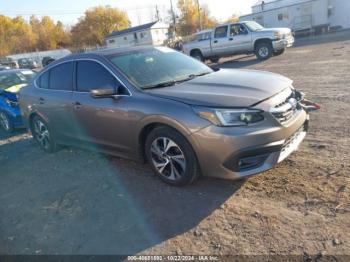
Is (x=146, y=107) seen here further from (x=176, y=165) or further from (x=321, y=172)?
(x=321, y=172)

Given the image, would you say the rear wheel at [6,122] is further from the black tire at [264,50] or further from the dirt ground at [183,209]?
the black tire at [264,50]

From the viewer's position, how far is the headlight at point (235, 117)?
11.3 feet

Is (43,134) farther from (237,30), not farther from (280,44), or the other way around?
(237,30)

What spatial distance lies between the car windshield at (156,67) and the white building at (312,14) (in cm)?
3145

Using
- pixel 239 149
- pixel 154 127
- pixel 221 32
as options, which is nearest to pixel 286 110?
pixel 239 149

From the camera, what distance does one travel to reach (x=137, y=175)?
180 inches

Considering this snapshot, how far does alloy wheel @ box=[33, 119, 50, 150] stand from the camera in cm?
603

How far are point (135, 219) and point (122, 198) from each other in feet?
1.82

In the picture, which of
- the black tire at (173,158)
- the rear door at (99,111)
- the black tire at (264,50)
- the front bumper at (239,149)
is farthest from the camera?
the black tire at (264,50)

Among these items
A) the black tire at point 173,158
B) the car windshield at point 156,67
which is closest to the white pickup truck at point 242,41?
the car windshield at point 156,67

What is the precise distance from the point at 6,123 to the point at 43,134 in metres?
2.63

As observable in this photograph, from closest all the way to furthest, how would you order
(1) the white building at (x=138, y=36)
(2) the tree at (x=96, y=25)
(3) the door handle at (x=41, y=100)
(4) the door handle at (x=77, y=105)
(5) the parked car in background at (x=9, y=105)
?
(4) the door handle at (x=77, y=105)
(3) the door handle at (x=41, y=100)
(5) the parked car in background at (x=9, y=105)
(1) the white building at (x=138, y=36)
(2) the tree at (x=96, y=25)

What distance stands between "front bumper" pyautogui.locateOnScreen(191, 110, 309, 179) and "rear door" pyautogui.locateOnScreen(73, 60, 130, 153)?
117 centimetres

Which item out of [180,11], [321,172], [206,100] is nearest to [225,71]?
[206,100]
